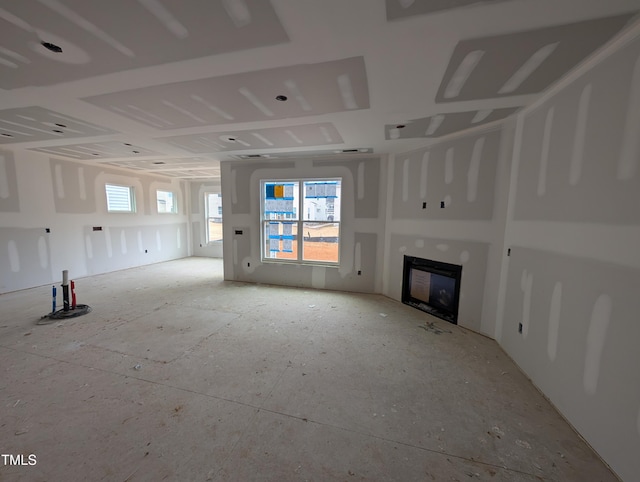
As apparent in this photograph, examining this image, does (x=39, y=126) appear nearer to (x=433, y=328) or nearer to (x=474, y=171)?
(x=474, y=171)

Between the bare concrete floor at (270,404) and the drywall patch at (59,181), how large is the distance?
2.85 metres

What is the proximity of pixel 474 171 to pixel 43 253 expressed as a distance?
7.88m

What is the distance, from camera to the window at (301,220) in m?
4.85

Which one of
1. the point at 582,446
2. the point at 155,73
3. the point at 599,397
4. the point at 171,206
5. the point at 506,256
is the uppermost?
the point at 155,73

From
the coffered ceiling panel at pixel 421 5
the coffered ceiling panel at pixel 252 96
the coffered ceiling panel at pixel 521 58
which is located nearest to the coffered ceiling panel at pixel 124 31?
the coffered ceiling panel at pixel 252 96

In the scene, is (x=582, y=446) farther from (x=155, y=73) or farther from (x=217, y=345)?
(x=155, y=73)

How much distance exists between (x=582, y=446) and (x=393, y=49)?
9.61 feet

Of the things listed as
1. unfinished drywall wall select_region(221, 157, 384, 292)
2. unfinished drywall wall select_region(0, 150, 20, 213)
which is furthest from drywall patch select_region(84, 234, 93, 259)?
unfinished drywall wall select_region(221, 157, 384, 292)

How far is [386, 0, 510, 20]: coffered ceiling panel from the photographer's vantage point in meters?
1.23

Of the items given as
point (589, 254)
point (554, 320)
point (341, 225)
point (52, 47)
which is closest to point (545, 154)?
point (589, 254)

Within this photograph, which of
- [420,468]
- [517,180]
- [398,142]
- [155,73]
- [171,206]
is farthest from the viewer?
[171,206]

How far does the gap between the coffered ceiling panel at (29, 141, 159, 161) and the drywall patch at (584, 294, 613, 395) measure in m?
5.89

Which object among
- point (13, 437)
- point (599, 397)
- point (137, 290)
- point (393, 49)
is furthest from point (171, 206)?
point (599, 397)

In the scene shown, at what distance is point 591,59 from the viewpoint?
1.68 m
